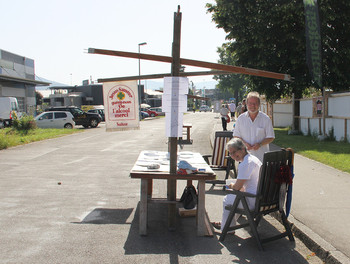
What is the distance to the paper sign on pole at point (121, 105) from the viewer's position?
20.1ft

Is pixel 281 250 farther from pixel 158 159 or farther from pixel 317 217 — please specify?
pixel 158 159

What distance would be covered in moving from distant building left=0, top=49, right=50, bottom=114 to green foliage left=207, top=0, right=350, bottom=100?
3355 centimetres

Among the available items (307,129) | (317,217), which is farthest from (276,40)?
(317,217)

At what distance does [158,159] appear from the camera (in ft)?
21.1

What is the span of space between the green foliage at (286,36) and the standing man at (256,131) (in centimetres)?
1327

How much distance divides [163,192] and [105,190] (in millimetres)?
1194

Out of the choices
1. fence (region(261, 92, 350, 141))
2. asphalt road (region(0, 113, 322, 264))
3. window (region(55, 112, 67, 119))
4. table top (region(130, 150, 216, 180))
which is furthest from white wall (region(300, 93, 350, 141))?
window (region(55, 112, 67, 119))

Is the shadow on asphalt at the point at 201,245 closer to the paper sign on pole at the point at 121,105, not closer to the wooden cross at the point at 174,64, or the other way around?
the wooden cross at the point at 174,64

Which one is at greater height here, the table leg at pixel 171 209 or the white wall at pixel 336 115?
the white wall at pixel 336 115

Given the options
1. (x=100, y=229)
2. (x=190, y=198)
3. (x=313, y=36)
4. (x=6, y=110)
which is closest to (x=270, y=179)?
(x=190, y=198)

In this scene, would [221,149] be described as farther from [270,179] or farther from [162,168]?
[270,179]

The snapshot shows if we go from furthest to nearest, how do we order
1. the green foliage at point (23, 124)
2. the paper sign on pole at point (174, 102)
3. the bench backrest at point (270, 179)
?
the green foliage at point (23, 124) < the paper sign on pole at point (174, 102) < the bench backrest at point (270, 179)

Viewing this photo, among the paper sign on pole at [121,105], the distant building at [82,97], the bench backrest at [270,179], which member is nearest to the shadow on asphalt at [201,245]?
the bench backrest at [270,179]

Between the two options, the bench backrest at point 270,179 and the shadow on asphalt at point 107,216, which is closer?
the bench backrest at point 270,179
